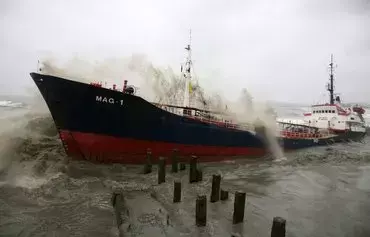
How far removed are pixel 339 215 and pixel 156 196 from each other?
24.0ft

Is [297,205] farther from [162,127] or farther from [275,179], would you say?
[162,127]

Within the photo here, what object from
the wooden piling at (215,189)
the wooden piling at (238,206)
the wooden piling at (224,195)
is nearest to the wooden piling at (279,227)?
the wooden piling at (238,206)

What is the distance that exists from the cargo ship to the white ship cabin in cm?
2549

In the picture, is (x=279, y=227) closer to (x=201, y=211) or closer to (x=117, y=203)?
(x=201, y=211)

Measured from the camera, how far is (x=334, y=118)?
119 feet

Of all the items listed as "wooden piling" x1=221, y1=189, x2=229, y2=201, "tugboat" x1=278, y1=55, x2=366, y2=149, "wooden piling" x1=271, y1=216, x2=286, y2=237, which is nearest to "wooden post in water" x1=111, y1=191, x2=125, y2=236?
"wooden piling" x1=221, y1=189, x2=229, y2=201

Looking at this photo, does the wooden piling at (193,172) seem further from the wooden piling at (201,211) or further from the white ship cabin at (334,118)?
the white ship cabin at (334,118)

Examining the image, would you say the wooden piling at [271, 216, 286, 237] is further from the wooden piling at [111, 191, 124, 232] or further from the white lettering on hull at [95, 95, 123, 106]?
the white lettering on hull at [95, 95, 123, 106]

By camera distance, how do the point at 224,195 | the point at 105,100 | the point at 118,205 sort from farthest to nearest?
1. the point at 105,100
2. the point at 224,195
3. the point at 118,205

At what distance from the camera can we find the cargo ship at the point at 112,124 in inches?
576

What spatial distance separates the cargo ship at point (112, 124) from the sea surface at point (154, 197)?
0.97 m

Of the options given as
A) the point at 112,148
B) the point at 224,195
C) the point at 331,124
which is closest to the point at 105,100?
the point at 112,148

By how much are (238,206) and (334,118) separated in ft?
109

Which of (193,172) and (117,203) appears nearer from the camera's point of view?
(117,203)
